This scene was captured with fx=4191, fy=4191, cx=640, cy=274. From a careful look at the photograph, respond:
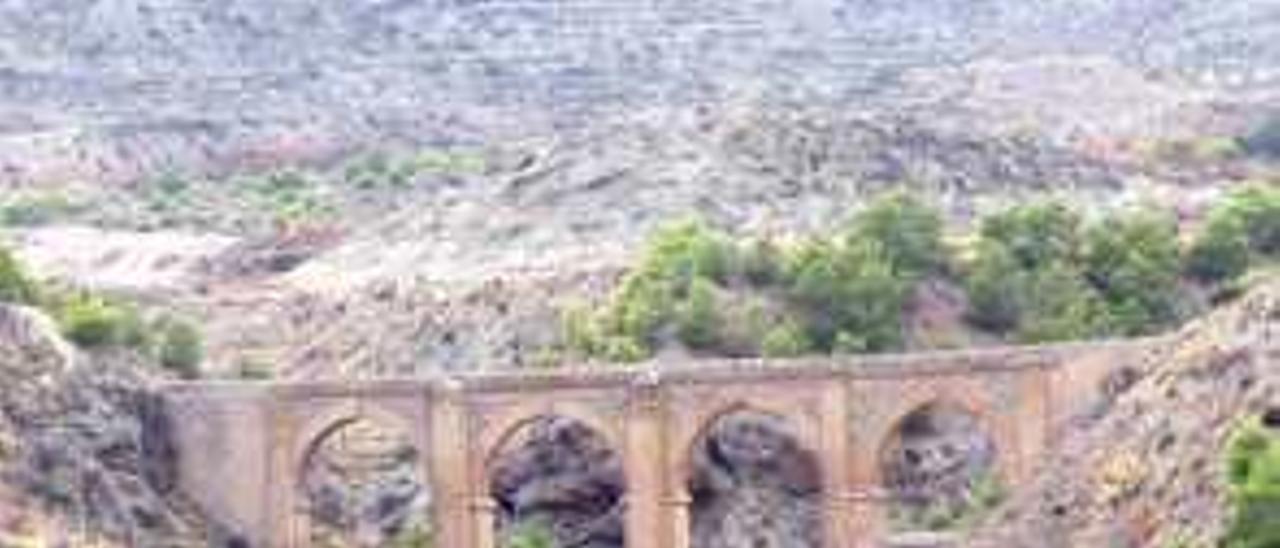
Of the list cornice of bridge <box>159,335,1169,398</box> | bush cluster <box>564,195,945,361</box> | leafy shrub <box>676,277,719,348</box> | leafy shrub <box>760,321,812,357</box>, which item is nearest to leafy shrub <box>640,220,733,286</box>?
bush cluster <box>564,195,945,361</box>

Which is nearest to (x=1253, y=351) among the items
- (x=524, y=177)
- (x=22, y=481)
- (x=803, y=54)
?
(x=22, y=481)

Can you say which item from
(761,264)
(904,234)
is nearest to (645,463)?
(761,264)

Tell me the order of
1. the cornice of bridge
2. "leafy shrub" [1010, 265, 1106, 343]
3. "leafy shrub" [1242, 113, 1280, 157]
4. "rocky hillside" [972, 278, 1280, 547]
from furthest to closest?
"leafy shrub" [1242, 113, 1280, 157]
"leafy shrub" [1010, 265, 1106, 343]
the cornice of bridge
"rocky hillside" [972, 278, 1280, 547]

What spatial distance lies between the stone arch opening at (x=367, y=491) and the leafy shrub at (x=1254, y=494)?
31472 mm

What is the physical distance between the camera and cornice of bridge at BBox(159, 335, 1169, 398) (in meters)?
78.4

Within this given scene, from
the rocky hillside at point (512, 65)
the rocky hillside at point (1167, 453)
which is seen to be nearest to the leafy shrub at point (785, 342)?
the rocky hillside at point (1167, 453)

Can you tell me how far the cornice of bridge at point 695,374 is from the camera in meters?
78.4

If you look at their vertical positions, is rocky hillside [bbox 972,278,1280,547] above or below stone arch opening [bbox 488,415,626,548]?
below

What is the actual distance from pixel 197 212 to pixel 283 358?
24902mm

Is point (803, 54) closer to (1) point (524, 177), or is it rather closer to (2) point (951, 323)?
(1) point (524, 177)

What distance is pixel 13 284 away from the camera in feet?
300

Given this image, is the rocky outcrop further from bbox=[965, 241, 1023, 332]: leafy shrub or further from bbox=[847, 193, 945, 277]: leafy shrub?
bbox=[965, 241, 1023, 332]: leafy shrub

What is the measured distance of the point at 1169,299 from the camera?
3723 inches

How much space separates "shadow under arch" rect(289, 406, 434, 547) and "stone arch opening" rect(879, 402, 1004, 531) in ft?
33.2
